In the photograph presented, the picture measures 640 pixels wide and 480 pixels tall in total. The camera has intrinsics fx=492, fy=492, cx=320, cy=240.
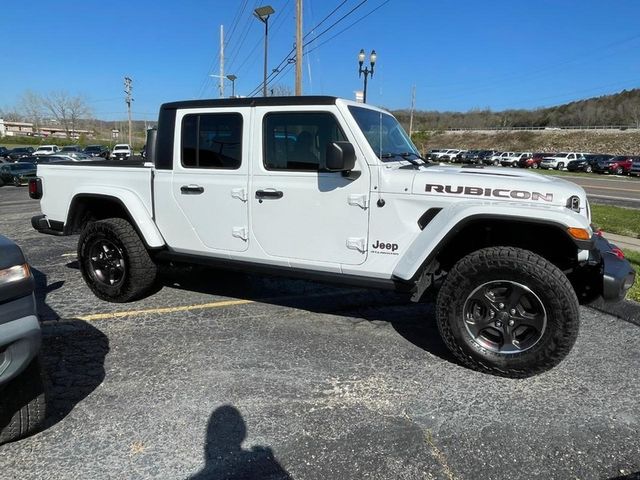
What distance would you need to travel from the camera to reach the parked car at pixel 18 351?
2.33 metres

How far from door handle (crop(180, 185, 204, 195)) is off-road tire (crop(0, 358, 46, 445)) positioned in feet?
6.88

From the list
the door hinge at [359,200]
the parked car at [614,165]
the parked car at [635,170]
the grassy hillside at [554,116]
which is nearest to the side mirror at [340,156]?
the door hinge at [359,200]

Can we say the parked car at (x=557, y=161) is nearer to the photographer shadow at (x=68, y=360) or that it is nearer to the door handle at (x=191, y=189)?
the door handle at (x=191, y=189)

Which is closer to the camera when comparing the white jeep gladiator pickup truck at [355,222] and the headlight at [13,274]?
the headlight at [13,274]

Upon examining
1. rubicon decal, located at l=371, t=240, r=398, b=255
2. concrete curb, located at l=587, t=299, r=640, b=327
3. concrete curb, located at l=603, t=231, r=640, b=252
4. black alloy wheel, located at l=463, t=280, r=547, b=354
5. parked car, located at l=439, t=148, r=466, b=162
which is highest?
parked car, located at l=439, t=148, r=466, b=162

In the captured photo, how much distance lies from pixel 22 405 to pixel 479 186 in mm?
3092

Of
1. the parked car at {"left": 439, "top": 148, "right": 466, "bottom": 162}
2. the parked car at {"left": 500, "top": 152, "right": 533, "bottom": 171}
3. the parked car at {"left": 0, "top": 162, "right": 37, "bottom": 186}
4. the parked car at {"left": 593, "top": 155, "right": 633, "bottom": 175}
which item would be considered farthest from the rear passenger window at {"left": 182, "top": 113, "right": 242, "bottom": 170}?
the parked car at {"left": 439, "top": 148, "right": 466, "bottom": 162}

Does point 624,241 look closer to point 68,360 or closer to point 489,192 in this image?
point 489,192

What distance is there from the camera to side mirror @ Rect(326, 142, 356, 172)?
349 centimetres

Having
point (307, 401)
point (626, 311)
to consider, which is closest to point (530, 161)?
point (626, 311)

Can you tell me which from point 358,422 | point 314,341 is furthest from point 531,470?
point 314,341

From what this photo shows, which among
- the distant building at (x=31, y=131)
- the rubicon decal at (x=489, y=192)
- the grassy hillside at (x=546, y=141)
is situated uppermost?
the distant building at (x=31, y=131)

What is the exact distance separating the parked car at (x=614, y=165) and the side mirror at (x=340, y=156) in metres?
43.1

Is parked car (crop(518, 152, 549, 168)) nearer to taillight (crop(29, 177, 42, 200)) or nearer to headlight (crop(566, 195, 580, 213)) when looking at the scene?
headlight (crop(566, 195, 580, 213))
